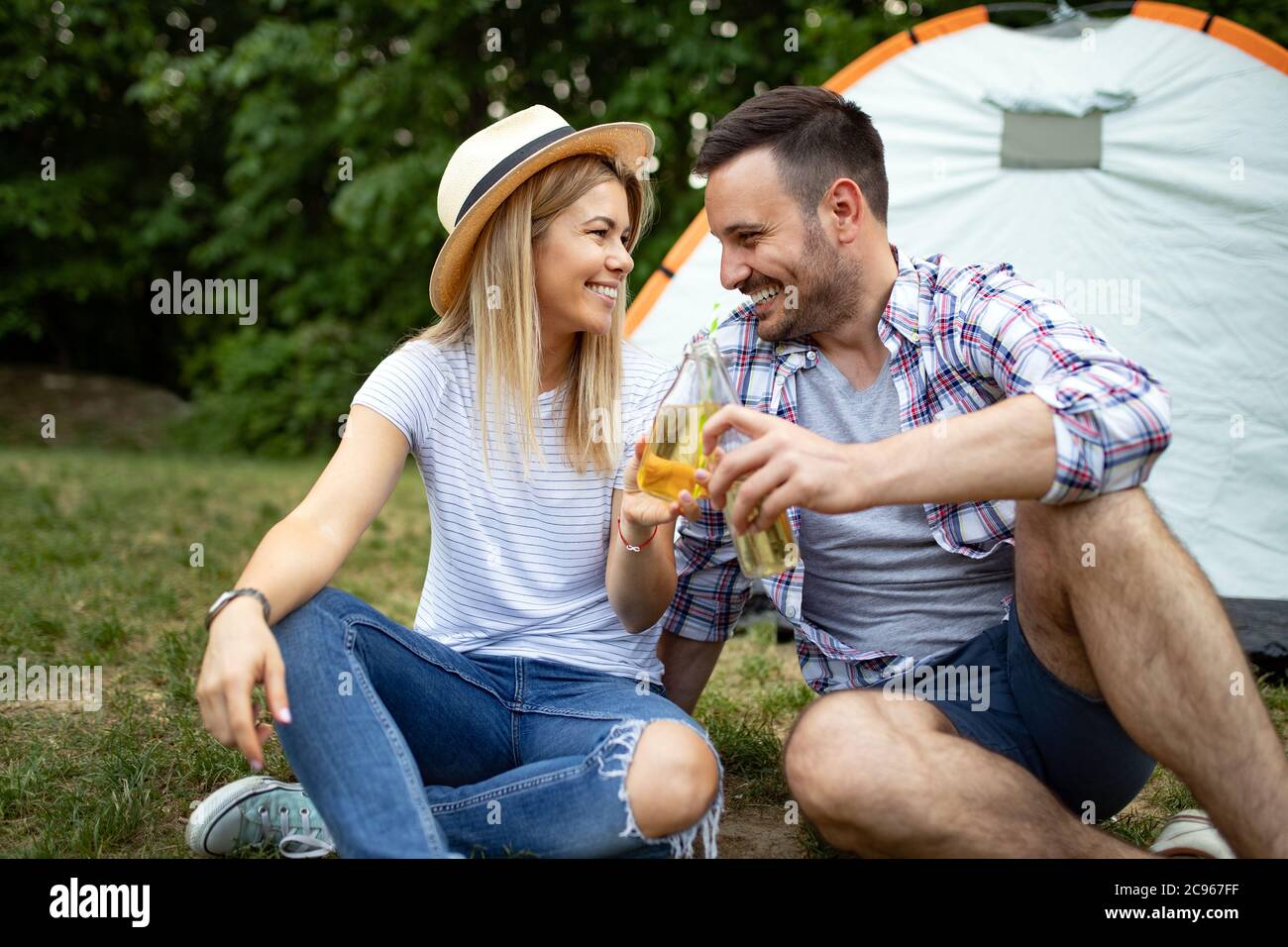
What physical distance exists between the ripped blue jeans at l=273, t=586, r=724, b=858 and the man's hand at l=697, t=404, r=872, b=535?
1.29ft

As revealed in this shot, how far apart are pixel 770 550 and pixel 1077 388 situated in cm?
53

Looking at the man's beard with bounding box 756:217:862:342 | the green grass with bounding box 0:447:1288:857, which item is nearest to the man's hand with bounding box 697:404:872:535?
the man's beard with bounding box 756:217:862:342

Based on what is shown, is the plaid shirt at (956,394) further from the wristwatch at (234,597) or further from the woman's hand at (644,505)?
the wristwatch at (234,597)

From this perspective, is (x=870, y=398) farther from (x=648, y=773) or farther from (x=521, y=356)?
(x=648, y=773)

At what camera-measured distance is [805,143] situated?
2.15m

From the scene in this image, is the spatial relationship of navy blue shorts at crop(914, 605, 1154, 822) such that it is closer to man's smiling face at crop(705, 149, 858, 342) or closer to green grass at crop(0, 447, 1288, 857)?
green grass at crop(0, 447, 1288, 857)

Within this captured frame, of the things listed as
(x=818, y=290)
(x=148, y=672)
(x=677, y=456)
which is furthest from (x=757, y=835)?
(x=148, y=672)

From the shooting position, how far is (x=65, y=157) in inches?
491

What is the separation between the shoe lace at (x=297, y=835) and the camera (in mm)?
1929

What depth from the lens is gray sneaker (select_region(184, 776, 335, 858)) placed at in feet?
6.34

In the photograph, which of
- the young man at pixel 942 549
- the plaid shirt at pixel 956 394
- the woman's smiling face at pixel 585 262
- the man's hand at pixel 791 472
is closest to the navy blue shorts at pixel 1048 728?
the young man at pixel 942 549

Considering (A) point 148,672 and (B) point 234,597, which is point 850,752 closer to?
(B) point 234,597

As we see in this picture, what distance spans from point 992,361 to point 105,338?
13672 mm

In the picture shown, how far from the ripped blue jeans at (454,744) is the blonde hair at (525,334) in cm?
38
